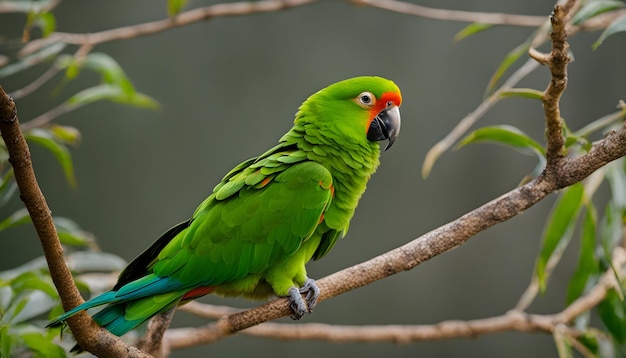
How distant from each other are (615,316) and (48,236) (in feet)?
4.59

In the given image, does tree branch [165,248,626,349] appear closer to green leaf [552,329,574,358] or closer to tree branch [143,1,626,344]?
green leaf [552,329,574,358]

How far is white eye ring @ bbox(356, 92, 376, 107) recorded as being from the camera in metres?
1.26

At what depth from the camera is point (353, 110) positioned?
4.12 feet

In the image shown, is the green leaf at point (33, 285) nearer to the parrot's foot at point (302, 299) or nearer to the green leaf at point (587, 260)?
the parrot's foot at point (302, 299)

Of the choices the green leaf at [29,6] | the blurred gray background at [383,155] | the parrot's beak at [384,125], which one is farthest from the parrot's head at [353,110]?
the blurred gray background at [383,155]

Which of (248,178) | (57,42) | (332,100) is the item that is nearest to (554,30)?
(332,100)

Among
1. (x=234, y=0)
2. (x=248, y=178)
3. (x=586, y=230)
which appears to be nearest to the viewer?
(x=248, y=178)

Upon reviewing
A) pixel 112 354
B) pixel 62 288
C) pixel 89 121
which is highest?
pixel 62 288

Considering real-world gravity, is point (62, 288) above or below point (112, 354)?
above

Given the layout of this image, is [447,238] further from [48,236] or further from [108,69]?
[108,69]

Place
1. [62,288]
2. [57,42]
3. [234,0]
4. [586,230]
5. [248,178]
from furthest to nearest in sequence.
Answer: [234,0] → [57,42] → [586,230] → [248,178] → [62,288]

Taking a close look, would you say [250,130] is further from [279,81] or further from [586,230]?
[586,230]

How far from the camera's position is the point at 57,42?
170 centimetres

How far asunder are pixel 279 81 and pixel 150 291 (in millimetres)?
2155
